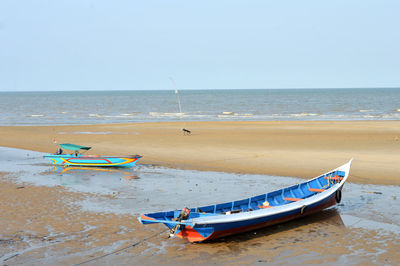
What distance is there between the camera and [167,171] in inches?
900

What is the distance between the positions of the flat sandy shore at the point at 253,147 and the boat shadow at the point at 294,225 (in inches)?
208

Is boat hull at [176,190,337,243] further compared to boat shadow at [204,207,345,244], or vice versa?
boat shadow at [204,207,345,244]

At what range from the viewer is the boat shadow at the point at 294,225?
1274cm

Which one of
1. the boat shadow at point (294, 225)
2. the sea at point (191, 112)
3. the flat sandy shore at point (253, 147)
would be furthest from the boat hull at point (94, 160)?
the sea at point (191, 112)

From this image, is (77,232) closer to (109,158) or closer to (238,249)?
(238,249)

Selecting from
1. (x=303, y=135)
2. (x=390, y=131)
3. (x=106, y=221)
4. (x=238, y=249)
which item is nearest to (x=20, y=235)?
(x=106, y=221)

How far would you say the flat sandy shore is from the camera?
22766 millimetres

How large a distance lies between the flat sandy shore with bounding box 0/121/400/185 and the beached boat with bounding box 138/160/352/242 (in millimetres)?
5276

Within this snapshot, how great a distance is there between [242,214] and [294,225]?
2.40 metres

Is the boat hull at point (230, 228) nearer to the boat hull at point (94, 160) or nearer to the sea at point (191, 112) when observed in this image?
the boat hull at point (94, 160)

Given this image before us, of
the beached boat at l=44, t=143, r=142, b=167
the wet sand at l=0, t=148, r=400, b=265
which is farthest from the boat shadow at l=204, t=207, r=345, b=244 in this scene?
the beached boat at l=44, t=143, r=142, b=167

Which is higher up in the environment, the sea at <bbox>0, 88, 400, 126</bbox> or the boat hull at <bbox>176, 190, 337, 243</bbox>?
the sea at <bbox>0, 88, 400, 126</bbox>

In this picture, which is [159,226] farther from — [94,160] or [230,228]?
[94,160]

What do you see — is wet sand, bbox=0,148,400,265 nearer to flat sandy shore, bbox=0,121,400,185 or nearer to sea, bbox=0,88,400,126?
flat sandy shore, bbox=0,121,400,185
